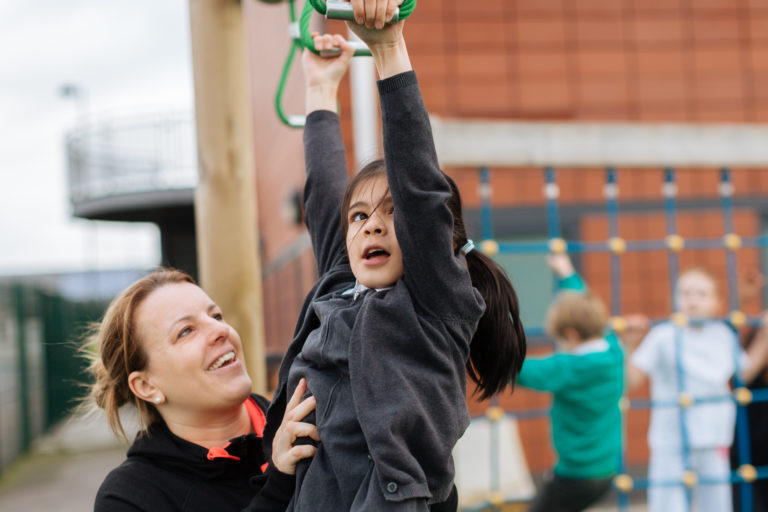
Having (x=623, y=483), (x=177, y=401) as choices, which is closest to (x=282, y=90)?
(x=177, y=401)

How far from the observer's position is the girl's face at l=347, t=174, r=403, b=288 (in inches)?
40.2

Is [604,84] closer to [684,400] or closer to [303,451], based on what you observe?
[684,400]

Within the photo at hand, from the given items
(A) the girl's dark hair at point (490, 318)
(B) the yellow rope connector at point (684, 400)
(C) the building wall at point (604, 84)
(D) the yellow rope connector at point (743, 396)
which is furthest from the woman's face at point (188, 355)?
(C) the building wall at point (604, 84)

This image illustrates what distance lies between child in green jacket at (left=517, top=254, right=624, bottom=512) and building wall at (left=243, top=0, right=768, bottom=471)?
67.0 inches

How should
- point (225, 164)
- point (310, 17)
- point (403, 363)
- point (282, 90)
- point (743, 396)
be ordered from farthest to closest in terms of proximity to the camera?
Result: 1. point (743, 396)
2. point (225, 164)
3. point (282, 90)
4. point (310, 17)
5. point (403, 363)

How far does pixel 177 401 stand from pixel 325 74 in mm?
643

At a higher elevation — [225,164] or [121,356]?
[225,164]

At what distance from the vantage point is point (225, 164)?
5.50ft

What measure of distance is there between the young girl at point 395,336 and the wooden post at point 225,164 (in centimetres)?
62

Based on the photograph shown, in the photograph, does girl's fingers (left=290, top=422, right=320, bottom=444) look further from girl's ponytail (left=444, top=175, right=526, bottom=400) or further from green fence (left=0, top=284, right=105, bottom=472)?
green fence (left=0, top=284, right=105, bottom=472)

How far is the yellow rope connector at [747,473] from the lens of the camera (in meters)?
3.10

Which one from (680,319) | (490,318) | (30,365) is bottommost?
(30,365)

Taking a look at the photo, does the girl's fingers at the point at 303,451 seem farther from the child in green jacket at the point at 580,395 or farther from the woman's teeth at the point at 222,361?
the child in green jacket at the point at 580,395

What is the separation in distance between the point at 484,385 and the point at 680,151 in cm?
225
